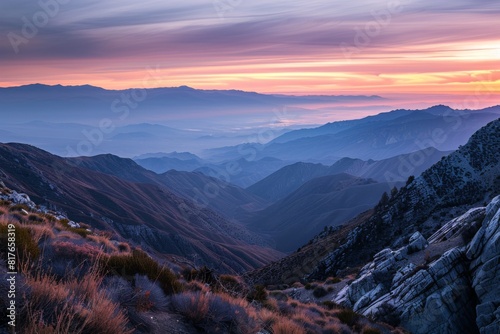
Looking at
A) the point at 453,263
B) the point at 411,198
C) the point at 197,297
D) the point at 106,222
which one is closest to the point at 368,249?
the point at 411,198

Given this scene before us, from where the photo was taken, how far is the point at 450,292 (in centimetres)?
2066

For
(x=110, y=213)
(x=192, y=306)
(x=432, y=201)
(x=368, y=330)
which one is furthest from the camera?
(x=110, y=213)

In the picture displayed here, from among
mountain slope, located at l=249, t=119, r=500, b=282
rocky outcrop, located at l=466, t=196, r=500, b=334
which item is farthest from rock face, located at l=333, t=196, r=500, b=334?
mountain slope, located at l=249, t=119, r=500, b=282

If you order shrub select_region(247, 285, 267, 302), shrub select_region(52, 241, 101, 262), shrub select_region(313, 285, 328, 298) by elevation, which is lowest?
shrub select_region(313, 285, 328, 298)

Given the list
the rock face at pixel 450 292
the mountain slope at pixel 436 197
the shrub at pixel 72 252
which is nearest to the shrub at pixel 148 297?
the shrub at pixel 72 252

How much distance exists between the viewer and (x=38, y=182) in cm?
15925

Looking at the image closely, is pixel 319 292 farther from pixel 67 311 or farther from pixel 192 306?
pixel 67 311

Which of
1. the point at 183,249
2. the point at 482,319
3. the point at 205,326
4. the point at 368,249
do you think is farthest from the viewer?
the point at 183,249

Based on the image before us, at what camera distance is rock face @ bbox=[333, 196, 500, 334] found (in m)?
19.4

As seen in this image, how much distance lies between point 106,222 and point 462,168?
13518cm

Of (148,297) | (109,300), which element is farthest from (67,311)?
(148,297)

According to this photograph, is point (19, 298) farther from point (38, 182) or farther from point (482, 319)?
point (38, 182)

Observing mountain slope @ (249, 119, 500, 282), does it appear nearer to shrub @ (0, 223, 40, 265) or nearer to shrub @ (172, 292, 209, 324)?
shrub @ (172, 292, 209, 324)

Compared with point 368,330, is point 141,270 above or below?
above
